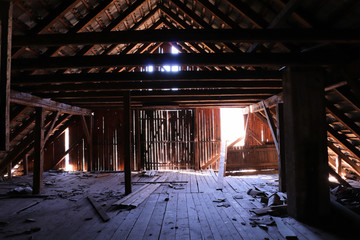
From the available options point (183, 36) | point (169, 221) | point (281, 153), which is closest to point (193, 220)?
point (169, 221)

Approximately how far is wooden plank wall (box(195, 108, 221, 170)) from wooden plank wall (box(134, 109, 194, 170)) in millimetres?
443

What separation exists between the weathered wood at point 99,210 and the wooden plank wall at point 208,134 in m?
6.48

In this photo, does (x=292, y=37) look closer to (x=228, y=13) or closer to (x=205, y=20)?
(x=228, y=13)

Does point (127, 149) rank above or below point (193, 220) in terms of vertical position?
above

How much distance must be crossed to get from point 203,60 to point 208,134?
7.84 m

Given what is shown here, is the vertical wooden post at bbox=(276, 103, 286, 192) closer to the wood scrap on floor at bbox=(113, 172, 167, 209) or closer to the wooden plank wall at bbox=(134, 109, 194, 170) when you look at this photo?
the wood scrap on floor at bbox=(113, 172, 167, 209)

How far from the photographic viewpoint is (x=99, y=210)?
4.89 meters

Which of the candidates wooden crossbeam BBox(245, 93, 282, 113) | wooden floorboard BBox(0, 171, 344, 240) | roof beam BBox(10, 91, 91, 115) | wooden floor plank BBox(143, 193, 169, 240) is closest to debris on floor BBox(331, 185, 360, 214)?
wooden floorboard BBox(0, 171, 344, 240)

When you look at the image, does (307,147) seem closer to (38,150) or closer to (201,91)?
(201,91)

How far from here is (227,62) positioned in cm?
386

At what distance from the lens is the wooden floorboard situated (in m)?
3.68

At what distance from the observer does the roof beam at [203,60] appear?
12.6ft

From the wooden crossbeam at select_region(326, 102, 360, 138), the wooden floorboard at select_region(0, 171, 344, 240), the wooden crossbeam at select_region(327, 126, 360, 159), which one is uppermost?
the wooden crossbeam at select_region(326, 102, 360, 138)

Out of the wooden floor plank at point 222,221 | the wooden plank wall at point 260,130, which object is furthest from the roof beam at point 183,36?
the wooden plank wall at point 260,130
